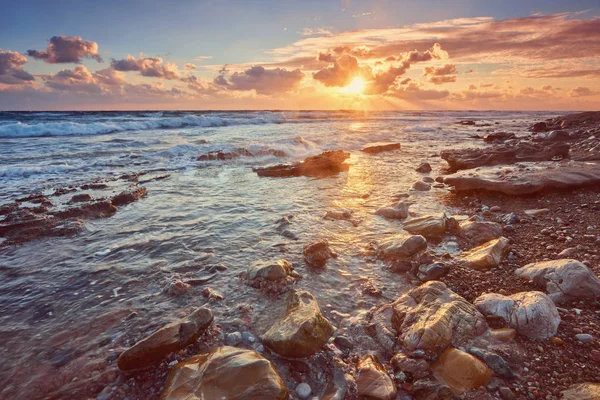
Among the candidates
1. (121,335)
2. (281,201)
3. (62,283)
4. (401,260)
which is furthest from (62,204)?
(401,260)

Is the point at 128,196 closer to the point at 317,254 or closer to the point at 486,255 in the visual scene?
the point at 317,254

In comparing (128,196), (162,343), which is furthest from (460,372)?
(128,196)

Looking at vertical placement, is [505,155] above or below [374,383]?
above

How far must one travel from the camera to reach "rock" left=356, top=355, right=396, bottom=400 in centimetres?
258

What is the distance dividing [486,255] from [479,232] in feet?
3.59

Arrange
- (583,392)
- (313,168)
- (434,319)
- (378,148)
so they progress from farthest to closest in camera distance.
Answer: (378,148), (313,168), (434,319), (583,392)

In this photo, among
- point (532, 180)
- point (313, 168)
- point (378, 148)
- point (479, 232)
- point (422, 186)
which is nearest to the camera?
point (479, 232)

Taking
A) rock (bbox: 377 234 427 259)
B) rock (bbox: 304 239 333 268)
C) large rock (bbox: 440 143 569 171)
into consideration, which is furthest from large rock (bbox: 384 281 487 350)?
large rock (bbox: 440 143 569 171)

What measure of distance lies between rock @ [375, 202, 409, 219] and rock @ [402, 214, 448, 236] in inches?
24.5

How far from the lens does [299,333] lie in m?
3.07

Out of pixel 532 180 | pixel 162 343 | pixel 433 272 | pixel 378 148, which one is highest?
pixel 532 180

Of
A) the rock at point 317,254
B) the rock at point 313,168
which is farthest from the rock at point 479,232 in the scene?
the rock at point 313,168

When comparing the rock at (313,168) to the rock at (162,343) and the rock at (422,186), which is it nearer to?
the rock at (422,186)

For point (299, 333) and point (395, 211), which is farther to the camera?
point (395, 211)
